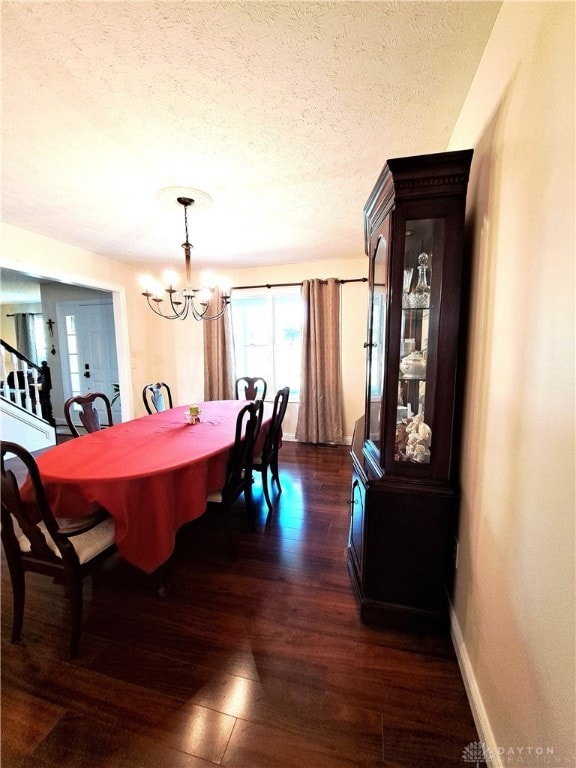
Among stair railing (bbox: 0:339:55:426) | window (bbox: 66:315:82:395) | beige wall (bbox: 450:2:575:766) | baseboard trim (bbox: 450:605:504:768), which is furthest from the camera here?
window (bbox: 66:315:82:395)

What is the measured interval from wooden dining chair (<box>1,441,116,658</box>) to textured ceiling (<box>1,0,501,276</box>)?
5.56ft

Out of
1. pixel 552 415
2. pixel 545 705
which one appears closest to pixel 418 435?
pixel 552 415

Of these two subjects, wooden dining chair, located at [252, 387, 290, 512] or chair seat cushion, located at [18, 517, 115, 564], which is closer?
chair seat cushion, located at [18, 517, 115, 564]

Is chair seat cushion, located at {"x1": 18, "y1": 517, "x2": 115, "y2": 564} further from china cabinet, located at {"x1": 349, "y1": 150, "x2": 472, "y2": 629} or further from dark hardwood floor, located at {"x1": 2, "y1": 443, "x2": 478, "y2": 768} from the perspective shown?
china cabinet, located at {"x1": 349, "y1": 150, "x2": 472, "y2": 629}

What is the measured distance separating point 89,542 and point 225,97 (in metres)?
2.28

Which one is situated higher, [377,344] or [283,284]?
[283,284]

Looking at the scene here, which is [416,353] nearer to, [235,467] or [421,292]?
[421,292]

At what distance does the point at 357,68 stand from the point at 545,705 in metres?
2.27

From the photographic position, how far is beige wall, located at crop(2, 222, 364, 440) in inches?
138

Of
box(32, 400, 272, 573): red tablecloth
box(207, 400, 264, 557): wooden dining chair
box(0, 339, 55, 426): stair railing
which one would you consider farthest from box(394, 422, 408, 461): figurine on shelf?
box(0, 339, 55, 426): stair railing

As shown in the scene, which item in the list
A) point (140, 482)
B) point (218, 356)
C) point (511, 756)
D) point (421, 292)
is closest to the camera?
point (511, 756)

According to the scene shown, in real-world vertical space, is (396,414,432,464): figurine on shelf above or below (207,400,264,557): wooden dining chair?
above

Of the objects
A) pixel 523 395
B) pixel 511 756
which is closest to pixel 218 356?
pixel 523 395

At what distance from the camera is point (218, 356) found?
4488 millimetres
